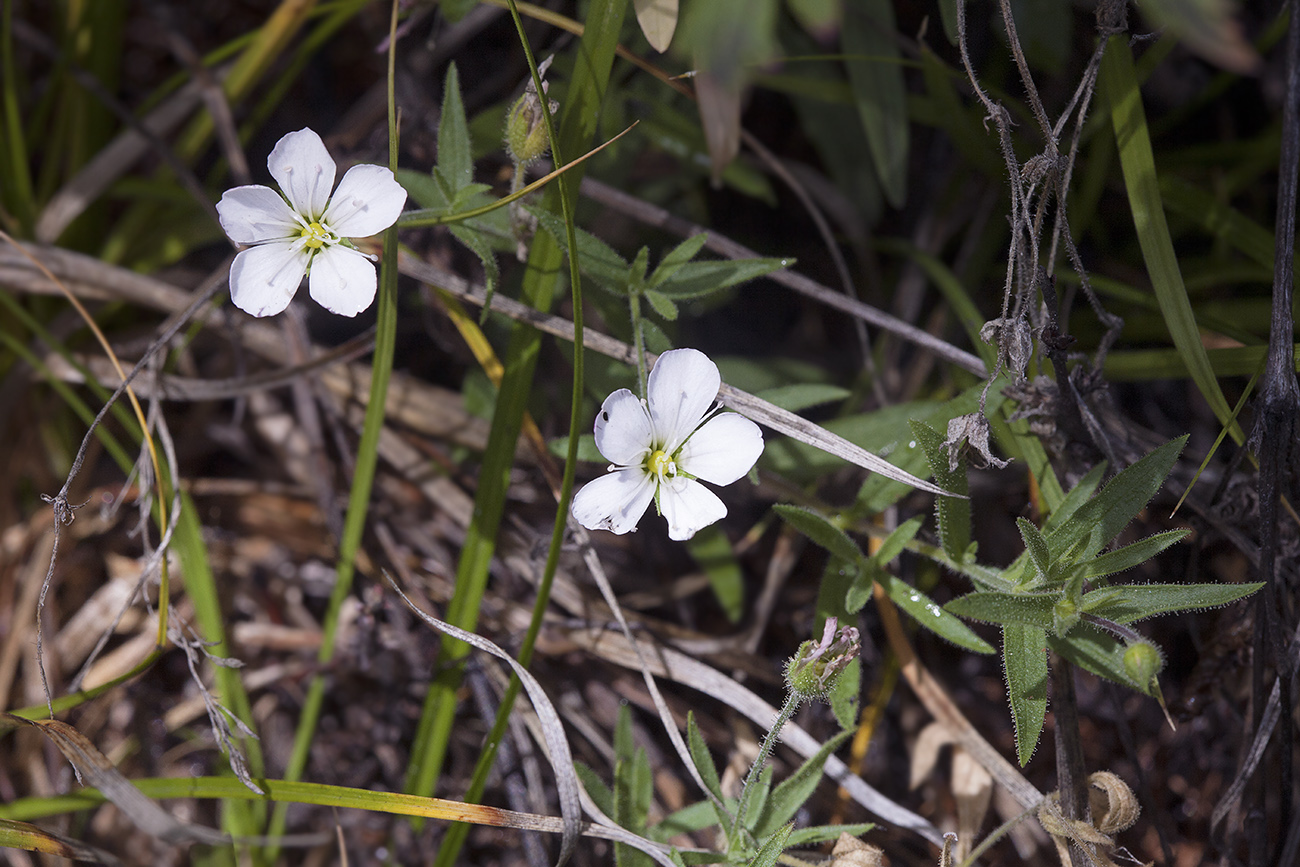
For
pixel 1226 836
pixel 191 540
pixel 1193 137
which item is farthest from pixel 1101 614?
pixel 191 540

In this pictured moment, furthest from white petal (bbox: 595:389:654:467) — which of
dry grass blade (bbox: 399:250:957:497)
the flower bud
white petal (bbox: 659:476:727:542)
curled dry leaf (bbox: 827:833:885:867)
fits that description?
curled dry leaf (bbox: 827:833:885:867)

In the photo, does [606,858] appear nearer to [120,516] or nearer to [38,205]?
[120,516]

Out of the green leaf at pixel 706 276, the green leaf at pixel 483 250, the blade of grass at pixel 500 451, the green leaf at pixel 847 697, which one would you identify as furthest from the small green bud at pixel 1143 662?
the green leaf at pixel 483 250

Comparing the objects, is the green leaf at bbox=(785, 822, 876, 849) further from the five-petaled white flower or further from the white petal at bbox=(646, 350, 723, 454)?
the five-petaled white flower

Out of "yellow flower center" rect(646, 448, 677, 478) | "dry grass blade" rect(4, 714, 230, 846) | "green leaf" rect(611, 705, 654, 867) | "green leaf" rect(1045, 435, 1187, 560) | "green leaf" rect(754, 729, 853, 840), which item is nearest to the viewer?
"dry grass blade" rect(4, 714, 230, 846)

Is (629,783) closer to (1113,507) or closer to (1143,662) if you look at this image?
(1143,662)

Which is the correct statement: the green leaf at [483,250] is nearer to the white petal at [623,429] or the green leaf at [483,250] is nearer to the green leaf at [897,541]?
the white petal at [623,429]

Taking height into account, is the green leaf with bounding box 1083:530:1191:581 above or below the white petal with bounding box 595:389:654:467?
below

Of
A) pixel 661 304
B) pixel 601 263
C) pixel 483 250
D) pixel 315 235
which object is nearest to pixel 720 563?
pixel 661 304
